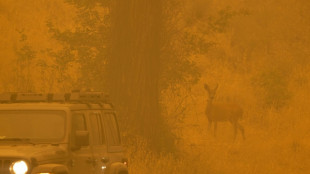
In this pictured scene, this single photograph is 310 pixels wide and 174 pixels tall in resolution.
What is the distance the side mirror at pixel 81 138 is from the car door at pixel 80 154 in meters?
0.09

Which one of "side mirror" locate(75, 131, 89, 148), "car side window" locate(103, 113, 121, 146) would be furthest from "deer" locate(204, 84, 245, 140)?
"side mirror" locate(75, 131, 89, 148)

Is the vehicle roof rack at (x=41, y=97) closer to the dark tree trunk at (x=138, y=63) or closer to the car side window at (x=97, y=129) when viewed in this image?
the car side window at (x=97, y=129)

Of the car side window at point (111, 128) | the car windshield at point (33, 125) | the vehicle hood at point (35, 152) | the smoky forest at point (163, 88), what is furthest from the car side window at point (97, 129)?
the smoky forest at point (163, 88)

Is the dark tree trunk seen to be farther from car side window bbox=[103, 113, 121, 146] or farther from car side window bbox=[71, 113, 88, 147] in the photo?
car side window bbox=[71, 113, 88, 147]

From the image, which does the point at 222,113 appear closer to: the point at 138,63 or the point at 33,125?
the point at 138,63

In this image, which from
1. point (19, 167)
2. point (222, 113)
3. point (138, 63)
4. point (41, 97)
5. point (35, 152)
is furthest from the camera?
point (222, 113)

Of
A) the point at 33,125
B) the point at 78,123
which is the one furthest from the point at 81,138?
the point at 33,125

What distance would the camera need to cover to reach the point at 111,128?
1127 cm

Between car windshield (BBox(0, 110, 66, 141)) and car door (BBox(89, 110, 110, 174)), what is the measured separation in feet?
2.59

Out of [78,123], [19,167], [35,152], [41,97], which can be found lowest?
[19,167]

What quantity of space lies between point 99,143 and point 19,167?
6.74ft

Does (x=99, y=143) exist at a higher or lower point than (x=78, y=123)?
lower

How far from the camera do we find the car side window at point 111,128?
36.3 feet

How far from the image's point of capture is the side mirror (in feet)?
30.9
